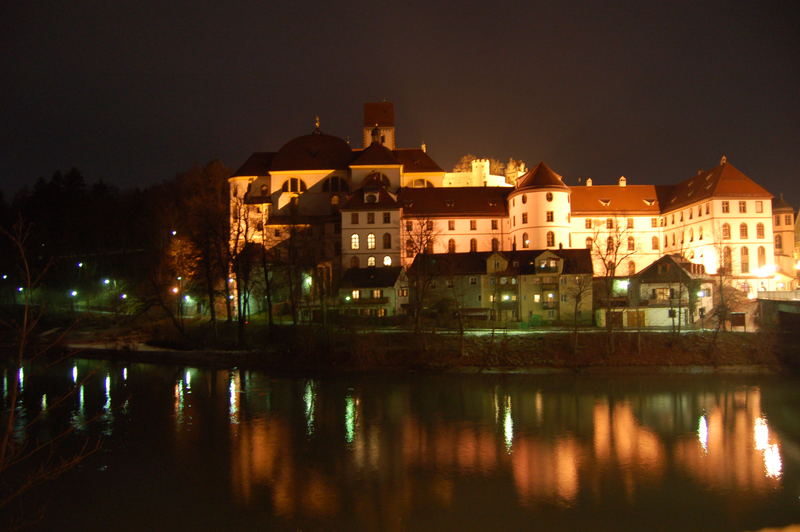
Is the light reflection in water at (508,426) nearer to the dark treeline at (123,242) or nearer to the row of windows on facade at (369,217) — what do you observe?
the dark treeline at (123,242)

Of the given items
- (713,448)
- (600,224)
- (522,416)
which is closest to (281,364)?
(522,416)

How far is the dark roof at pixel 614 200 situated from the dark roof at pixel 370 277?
2135cm

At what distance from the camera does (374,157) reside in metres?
56.0

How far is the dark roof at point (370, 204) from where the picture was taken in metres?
49.4

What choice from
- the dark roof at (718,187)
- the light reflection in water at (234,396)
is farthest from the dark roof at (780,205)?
the light reflection in water at (234,396)

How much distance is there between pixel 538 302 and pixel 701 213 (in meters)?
19.6

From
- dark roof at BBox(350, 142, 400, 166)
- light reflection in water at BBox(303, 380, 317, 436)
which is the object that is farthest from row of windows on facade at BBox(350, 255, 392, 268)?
light reflection in water at BBox(303, 380, 317, 436)

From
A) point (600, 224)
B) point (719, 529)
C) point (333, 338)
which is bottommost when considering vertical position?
point (719, 529)

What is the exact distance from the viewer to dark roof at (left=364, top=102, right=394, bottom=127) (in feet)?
228

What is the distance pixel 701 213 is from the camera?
1982 inches

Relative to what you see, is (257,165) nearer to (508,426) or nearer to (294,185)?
(294,185)

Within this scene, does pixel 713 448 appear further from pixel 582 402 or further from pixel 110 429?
pixel 110 429

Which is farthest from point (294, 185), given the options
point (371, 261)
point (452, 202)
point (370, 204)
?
point (452, 202)

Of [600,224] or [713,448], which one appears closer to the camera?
[713,448]
